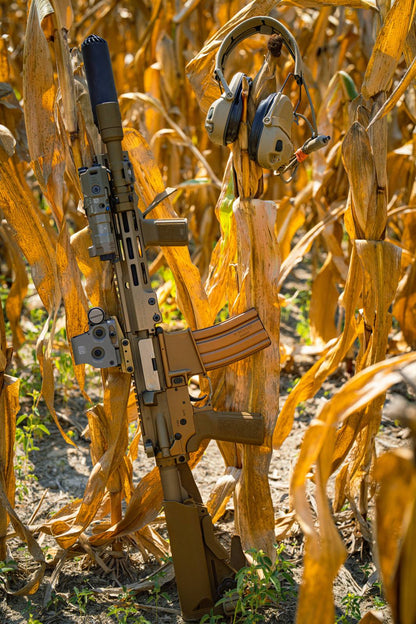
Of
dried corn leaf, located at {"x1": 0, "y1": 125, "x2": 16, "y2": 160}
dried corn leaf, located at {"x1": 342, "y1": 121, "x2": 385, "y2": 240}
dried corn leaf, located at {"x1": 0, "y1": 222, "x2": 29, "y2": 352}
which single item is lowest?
dried corn leaf, located at {"x1": 0, "y1": 222, "x2": 29, "y2": 352}

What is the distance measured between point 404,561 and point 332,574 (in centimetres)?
27

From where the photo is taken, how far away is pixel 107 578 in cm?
200

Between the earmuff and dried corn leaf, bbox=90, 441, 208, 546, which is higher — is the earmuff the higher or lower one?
the higher one

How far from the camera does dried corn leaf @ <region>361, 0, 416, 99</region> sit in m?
1.69

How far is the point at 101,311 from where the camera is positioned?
1.73m

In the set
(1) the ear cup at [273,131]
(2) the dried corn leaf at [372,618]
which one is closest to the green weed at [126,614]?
(2) the dried corn leaf at [372,618]

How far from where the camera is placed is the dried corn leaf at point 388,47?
5.55 ft

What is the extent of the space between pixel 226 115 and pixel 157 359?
66 centimetres

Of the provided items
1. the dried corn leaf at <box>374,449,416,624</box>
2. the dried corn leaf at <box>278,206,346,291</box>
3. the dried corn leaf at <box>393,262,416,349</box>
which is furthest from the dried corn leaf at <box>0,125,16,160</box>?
the dried corn leaf at <box>393,262,416,349</box>

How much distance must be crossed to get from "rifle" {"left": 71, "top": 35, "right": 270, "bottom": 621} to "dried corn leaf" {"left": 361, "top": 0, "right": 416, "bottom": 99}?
66cm

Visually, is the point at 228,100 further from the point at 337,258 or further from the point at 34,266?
the point at 337,258

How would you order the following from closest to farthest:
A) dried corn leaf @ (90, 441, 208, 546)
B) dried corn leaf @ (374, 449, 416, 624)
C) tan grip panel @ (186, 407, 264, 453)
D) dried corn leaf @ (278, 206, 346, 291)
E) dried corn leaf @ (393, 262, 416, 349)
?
dried corn leaf @ (374, 449, 416, 624), tan grip panel @ (186, 407, 264, 453), dried corn leaf @ (90, 441, 208, 546), dried corn leaf @ (278, 206, 346, 291), dried corn leaf @ (393, 262, 416, 349)

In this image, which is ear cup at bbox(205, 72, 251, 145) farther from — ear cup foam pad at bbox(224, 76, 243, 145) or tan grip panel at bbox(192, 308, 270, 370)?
tan grip panel at bbox(192, 308, 270, 370)

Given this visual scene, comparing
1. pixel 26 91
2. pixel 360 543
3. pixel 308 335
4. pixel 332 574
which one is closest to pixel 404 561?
pixel 332 574
